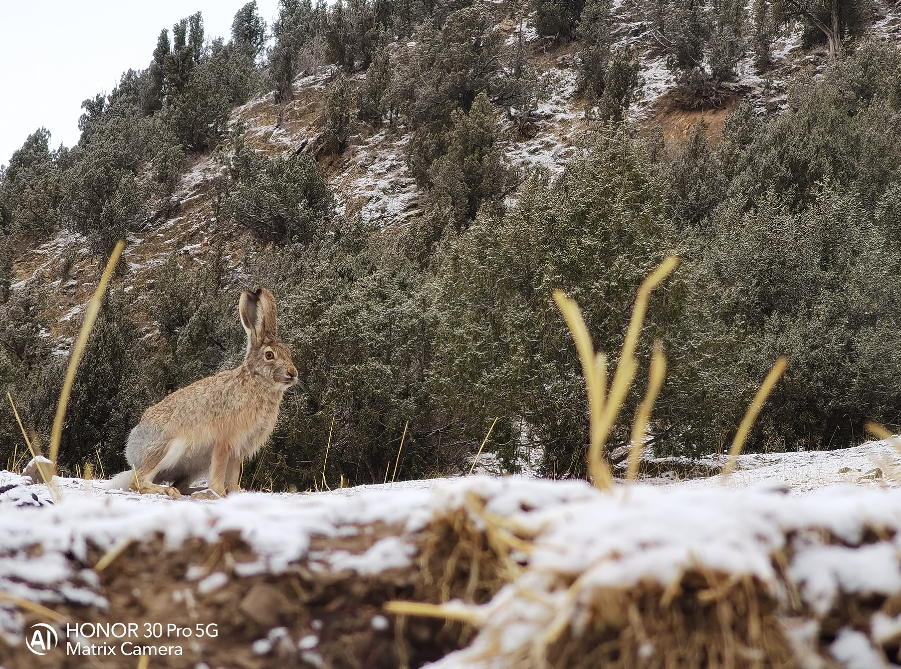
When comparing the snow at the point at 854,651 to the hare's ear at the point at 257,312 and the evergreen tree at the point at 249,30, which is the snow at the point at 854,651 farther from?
the evergreen tree at the point at 249,30

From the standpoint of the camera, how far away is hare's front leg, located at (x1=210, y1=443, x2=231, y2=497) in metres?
4.76

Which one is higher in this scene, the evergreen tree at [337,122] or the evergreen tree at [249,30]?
the evergreen tree at [249,30]

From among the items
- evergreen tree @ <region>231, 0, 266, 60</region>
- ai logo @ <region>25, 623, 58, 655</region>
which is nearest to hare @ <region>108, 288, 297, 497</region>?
ai logo @ <region>25, 623, 58, 655</region>

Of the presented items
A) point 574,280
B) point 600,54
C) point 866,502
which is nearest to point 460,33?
point 600,54

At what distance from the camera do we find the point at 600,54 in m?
27.0

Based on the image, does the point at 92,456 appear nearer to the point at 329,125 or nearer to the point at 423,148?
the point at 423,148

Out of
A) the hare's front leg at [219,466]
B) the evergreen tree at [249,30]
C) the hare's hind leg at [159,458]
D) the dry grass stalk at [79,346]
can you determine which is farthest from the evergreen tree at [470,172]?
the evergreen tree at [249,30]

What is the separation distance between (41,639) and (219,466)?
3.87 metres

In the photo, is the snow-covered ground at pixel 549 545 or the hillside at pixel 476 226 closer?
the snow-covered ground at pixel 549 545

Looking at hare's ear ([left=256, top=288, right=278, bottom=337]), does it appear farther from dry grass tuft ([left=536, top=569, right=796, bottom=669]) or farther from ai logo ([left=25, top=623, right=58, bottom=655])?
dry grass tuft ([left=536, top=569, right=796, bottom=669])

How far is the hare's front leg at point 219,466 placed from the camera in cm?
476

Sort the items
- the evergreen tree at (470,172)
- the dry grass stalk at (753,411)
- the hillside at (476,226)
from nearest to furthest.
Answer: the dry grass stalk at (753,411) < the hillside at (476,226) < the evergreen tree at (470,172)

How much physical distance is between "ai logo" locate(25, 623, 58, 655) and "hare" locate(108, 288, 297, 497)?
3664 mm

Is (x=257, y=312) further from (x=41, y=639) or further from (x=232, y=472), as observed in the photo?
(x=41, y=639)
